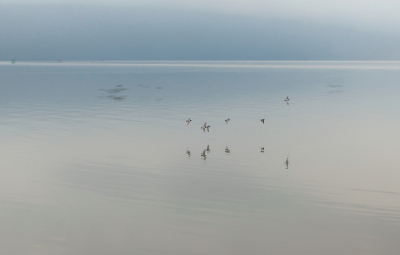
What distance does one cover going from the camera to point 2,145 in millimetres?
25062

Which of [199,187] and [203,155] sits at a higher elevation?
[199,187]

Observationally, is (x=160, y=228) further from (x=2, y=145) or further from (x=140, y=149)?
(x=2, y=145)

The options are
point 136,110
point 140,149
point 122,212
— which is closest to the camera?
point 122,212

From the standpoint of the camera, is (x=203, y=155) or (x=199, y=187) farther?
(x=203, y=155)

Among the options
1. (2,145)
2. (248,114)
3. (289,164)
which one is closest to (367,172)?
(289,164)

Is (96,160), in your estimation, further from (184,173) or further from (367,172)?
(367,172)

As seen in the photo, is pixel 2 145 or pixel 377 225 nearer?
pixel 377 225

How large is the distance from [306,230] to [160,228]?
13.5 ft

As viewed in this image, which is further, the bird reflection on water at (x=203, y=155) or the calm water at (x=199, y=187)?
the bird reflection on water at (x=203, y=155)

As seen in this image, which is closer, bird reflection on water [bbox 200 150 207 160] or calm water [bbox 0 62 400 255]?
calm water [bbox 0 62 400 255]

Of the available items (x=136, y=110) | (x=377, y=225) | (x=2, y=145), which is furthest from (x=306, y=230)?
(x=136, y=110)

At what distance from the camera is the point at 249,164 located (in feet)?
69.4

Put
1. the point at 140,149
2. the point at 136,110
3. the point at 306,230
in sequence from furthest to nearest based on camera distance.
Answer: the point at 136,110, the point at 140,149, the point at 306,230

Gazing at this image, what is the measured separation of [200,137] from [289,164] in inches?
333
